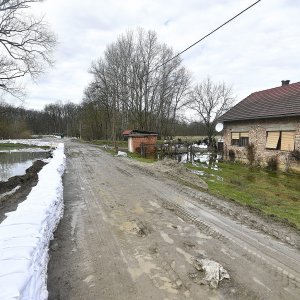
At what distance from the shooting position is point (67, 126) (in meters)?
A: 99.6

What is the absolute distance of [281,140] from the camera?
713 inches

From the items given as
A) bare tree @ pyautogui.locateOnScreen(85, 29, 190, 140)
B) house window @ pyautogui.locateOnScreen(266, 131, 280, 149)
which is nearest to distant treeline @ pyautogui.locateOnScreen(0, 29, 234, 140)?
bare tree @ pyautogui.locateOnScreen(85, 29, 190, 140)

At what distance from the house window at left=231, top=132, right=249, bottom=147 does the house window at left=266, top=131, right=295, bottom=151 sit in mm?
2286

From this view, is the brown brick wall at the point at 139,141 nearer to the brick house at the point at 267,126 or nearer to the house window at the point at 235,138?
the brick house at the point at 267,126

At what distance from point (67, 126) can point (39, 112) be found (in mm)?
18671

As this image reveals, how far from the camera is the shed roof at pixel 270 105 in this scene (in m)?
17.9

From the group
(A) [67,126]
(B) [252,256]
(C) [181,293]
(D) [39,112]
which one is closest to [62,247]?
(C) [181,293]

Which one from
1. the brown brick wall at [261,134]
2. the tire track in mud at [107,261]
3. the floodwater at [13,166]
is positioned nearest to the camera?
the tire track in mud at [107,261]

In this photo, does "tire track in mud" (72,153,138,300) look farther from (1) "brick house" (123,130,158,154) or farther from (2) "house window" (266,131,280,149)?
(1) "brick house" (123,130,158,154)

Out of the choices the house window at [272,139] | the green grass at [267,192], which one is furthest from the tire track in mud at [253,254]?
the house window at [272,139]

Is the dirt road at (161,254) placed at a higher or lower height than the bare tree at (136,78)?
lower

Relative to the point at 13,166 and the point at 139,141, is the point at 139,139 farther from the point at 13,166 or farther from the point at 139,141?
the point at 13,166

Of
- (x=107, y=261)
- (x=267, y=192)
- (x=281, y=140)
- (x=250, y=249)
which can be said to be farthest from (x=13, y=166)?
(x=250, y=249)

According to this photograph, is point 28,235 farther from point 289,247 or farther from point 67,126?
point 67,126
